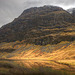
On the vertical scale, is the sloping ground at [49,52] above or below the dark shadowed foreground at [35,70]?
below

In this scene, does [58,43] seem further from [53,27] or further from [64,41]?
[53,27]

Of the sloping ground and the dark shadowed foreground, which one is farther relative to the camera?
the sloping ground

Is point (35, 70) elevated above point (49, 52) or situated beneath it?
elevated above

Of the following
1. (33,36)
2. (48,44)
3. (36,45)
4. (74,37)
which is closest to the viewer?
(74,37)

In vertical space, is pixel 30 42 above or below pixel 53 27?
below

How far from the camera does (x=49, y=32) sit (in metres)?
184

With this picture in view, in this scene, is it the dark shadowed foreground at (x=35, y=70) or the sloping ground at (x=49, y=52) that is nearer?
the dark shadowed foreground at (x=35, y=70)

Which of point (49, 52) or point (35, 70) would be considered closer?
point (35, 70)

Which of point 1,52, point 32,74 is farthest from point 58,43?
point 32,74

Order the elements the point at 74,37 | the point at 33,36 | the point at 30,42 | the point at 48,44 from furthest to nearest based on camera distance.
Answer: the point at 33,36 < the point at 30,42 < the point at 48,44 < the point at 74,37

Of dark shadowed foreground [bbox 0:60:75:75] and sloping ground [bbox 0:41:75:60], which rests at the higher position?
dark shadowed foreground [bbox 0:60:75:75]

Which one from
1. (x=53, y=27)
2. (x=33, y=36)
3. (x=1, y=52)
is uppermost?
(x=53, y=27)

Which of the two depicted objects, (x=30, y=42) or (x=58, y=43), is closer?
(x=58, y=43)

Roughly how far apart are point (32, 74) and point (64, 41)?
121321 mm
